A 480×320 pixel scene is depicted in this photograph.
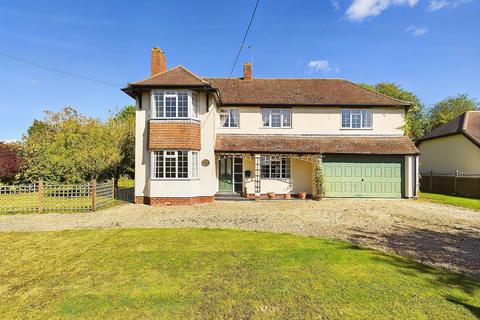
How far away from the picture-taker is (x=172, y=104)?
620 inches

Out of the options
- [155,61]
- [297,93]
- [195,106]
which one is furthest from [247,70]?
[195,106]

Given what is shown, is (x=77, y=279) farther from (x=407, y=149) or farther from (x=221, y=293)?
(x=407, y=149)

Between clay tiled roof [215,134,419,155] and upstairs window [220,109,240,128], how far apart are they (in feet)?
2.68

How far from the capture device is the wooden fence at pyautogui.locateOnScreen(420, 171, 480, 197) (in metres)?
19.3

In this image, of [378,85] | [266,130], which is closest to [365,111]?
[266,130]

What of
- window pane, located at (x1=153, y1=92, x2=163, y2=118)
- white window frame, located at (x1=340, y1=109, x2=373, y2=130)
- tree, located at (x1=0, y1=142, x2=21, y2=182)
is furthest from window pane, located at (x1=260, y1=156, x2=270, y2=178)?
tree, located at (x1=0, y1=142, x2=21, y2=182)

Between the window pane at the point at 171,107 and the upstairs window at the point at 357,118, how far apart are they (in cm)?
1210

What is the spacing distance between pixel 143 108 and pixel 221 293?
1374 centimetres

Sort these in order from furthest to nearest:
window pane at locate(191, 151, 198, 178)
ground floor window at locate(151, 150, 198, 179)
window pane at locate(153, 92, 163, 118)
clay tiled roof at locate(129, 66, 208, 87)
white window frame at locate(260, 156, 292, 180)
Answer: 1. white window frame at locate(260, 156, 292, 180)
2. window pane at locate(191, 151, 198, 178)
3. window pane at locate(153, 92, 163, 118)
4. ground floor window at locate(151, 150, 198, 179)
5. clay tiled roof at locate(129, 66, 208, 87)

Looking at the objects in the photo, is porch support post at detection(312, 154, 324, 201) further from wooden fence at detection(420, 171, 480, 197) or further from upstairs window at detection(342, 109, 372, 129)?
wooden fence at detection(420, 171, 480, 197)

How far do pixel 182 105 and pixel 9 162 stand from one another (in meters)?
18.4

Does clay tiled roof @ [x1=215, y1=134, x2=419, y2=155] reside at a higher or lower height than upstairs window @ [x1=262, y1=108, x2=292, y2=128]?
lower

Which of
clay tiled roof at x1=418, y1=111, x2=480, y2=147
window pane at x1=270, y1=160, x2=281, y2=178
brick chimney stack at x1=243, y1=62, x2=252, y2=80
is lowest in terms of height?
window pane at x1=270, y1=160, x2=281, y2=178

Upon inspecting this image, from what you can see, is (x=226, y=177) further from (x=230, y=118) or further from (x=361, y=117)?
(x=361, y=117)
